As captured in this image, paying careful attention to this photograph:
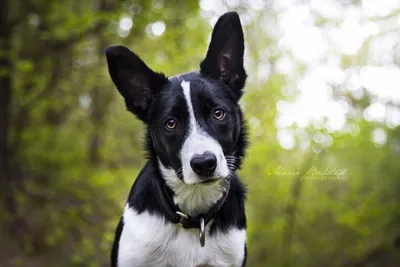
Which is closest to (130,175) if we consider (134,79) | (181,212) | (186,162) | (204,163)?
(134,79)

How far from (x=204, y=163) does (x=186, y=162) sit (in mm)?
144

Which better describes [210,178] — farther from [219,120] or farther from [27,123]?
[27,123]

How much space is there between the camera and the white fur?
8.38ft

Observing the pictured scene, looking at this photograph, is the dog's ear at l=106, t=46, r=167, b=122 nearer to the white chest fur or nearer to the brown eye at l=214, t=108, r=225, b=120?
the brown eye at l=214, t=108, r=225, b=120

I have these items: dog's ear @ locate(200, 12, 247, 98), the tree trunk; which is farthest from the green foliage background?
dog's ear @ locate(200, 12, 247, 98)

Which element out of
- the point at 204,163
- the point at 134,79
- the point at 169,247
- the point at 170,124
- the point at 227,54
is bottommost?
the point at 169,247

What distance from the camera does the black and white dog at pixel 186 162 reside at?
2.78 meters

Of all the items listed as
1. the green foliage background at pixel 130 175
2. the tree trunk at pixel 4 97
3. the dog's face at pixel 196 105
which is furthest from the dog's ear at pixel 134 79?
the tree trunk at pixel 4 97

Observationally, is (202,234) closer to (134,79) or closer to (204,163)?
(204,163)

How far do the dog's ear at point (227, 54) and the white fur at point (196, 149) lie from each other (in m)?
0.49

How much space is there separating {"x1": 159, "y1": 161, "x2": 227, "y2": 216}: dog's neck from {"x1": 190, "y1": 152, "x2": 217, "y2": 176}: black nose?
0.40m

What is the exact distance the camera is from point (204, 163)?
2512mm

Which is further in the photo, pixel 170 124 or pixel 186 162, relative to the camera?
pixel 170 124

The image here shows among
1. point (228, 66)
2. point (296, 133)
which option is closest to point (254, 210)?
point (296, 133)
